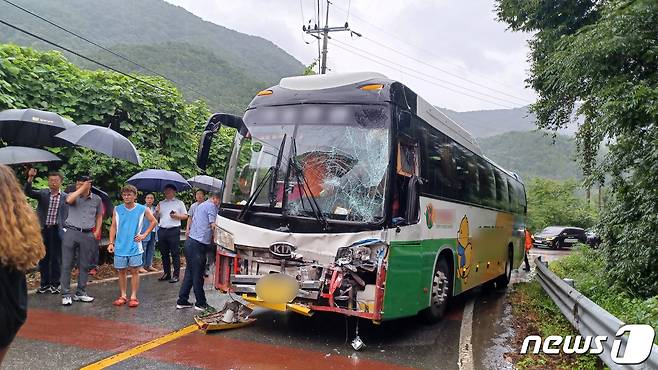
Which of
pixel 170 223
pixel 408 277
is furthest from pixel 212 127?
pixel 170 223

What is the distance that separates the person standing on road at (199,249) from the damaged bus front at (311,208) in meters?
0.83

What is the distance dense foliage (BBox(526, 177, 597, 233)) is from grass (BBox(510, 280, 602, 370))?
117 feet

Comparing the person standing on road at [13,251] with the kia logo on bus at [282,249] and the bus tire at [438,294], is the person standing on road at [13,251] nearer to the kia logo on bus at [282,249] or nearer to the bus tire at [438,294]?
the kia logo on bus at [282,249]

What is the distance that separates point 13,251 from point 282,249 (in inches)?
153

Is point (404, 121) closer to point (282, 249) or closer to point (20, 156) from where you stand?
point (282, 249)

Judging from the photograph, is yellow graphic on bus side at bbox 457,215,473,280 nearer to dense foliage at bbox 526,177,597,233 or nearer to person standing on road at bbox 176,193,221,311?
person standing on road at bbox 176,193,221,311

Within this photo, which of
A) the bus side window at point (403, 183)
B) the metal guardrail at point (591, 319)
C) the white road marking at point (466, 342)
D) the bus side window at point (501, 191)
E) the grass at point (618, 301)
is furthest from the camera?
the bus side window at point (501, 191)

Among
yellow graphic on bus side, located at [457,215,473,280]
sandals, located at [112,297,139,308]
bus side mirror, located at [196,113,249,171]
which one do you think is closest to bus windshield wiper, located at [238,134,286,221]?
bus side mirror, located at [196,113,249,171]

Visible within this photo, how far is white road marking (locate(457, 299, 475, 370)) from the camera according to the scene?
5.74m

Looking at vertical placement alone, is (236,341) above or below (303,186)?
below

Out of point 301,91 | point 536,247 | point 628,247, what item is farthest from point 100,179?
point 536,247

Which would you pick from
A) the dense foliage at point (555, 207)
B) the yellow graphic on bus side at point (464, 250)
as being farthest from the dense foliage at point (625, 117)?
the dense foliage at point (555, 207)

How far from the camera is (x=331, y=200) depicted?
19.9ft

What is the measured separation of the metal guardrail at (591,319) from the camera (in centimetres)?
428
